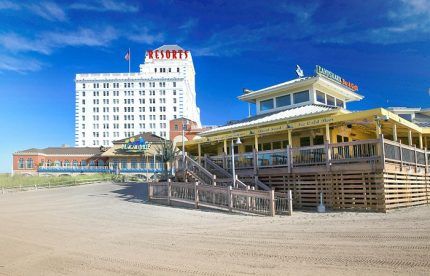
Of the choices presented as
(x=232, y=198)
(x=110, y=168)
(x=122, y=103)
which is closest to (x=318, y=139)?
(x=232, y=198)

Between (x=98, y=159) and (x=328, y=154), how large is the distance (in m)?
63.9

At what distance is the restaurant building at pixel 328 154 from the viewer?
1748cm

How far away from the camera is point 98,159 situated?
249 ft

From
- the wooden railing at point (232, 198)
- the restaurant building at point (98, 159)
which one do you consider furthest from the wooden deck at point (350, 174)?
the restaurant building at point (98, 159)

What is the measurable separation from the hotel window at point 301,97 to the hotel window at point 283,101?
515 mm

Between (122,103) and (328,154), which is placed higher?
(122,103)

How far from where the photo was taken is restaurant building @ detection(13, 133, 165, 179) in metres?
69.9

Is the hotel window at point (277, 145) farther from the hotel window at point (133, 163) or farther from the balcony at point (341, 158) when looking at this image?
the hotel window at point (133, 163)

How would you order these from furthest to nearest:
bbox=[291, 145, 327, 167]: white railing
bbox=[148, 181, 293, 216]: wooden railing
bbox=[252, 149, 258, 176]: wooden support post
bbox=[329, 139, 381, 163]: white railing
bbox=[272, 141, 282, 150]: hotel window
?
1. bbox=[272, 141, 282, 150]: hotel window
2. bbox=[252, 149, 258, 176]: wooden support post
3. bbox=[291, 145, 327, 167]: white railing
4. bbox=[329, 139, 381, 163]: white railing
5. bbox=[148, 181, 293, 216]: wooden railing

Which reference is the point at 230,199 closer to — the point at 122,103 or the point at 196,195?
the point at 196,195

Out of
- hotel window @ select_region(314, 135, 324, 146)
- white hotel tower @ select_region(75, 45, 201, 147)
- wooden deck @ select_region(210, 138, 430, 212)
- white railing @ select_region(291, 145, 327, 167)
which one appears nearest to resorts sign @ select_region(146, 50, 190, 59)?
white hotel tower @ select_region(75, 45, 201, 147)

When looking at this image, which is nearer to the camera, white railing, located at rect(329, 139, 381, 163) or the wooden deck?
the wooden deck

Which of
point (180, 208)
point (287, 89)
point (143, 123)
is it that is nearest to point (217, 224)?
point (180, 208)

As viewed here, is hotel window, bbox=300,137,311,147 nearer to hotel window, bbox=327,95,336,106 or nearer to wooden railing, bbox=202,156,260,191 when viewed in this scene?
wooden railing, bbox=202,156,260,191
